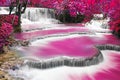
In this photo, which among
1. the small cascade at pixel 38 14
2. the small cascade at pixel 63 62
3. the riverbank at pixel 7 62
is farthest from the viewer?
the small cascade at pixel 38 14

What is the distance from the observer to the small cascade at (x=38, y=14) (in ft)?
108

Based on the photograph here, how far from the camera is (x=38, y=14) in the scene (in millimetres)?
34188

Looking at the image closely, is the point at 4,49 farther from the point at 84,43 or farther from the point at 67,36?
the point at 67,36

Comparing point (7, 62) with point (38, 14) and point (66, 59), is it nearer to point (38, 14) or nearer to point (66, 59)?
point (66, 59)

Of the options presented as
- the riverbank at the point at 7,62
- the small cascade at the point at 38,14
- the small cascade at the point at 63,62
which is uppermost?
the small cascade at the point at 38,14

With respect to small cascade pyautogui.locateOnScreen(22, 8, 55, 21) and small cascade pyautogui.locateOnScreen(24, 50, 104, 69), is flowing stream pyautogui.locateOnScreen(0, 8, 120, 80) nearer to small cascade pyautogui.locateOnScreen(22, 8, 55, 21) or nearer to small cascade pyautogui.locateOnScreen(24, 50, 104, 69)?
small cascade pyautogui.locateOnScreen(24, 50, 104, 69)

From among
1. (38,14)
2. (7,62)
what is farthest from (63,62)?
(38,14)

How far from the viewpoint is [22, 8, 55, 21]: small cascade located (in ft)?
108

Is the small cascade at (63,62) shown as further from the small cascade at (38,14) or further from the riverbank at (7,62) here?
the small cascade at (38,14)

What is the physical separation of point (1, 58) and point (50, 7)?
22.9 m

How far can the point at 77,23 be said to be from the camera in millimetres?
33688

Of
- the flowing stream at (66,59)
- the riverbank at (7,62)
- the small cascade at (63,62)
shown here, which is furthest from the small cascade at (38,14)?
the small cascade at (63,62)

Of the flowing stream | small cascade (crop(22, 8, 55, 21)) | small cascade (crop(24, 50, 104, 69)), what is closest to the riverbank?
the flowing stream

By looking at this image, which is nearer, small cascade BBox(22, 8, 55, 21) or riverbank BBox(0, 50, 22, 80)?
riverbank BBox(0, 50, 22, 80)
